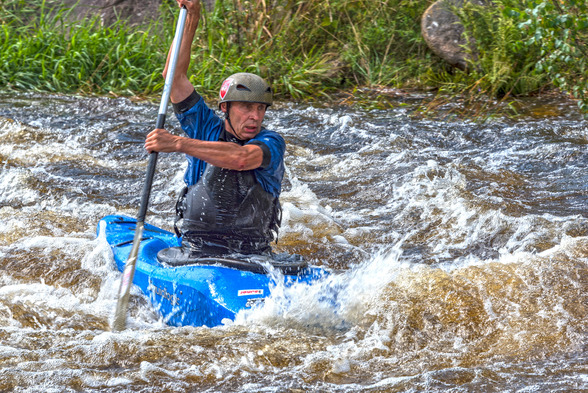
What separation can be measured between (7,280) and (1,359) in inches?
41.7

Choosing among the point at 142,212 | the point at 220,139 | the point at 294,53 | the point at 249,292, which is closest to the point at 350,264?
the point at 249,292

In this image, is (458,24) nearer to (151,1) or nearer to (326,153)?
(326,153)

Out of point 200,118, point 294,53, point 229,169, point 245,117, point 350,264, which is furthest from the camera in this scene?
point 294,53

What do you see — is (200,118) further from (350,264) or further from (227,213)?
(350,264)

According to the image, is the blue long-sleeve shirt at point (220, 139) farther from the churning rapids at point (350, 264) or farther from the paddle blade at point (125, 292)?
the churning rapids at point (350, 264)

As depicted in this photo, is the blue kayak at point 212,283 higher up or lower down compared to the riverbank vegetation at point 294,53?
lower down

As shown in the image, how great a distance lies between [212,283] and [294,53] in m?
6.44

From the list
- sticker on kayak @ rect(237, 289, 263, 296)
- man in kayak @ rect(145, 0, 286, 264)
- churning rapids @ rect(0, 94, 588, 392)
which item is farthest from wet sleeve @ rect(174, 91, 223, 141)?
churning rapids @ rect(0, 94, 588, 392)

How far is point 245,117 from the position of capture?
3.62 meters

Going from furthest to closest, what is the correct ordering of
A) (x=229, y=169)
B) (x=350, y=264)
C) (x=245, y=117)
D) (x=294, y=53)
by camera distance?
(x=294, y=53) → (x=350, y=264) → (x=245, y=117) → (x=229, y=169)

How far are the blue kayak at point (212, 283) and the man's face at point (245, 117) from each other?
0.62 metres

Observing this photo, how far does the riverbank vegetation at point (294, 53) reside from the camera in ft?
27.6

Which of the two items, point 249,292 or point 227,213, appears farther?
point 227,213

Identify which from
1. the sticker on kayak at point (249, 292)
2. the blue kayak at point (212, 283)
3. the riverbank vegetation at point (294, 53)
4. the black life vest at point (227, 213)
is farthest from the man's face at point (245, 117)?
the riverbank vegetation at point (294, 53)
